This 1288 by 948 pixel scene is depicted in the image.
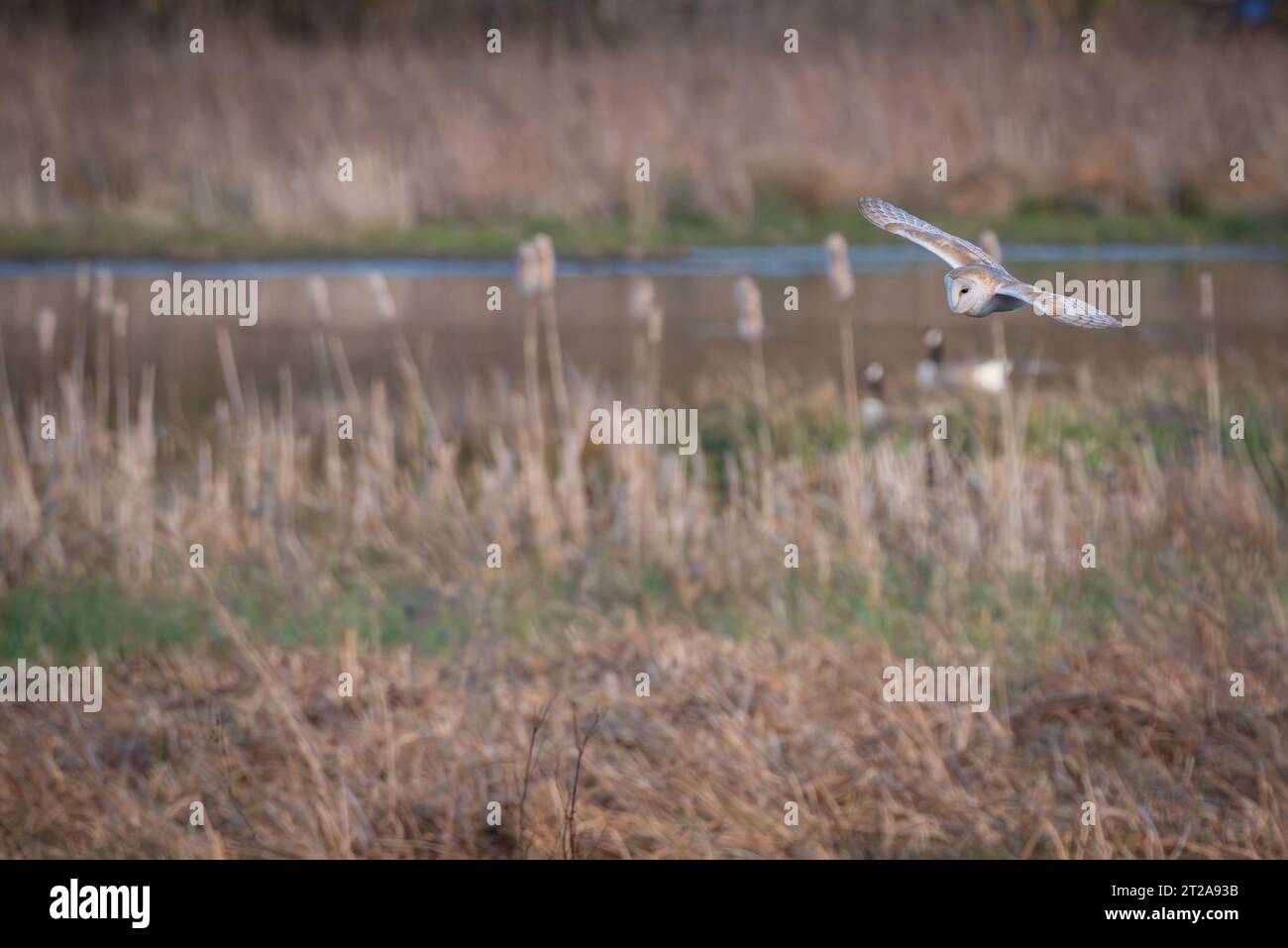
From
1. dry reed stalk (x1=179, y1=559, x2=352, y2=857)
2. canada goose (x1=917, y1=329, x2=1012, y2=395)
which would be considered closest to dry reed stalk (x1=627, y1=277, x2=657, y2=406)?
canada goose (x1=917, y1=329, x2=1012, y2=395)

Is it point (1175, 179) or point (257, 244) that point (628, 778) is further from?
point (1175, 179)

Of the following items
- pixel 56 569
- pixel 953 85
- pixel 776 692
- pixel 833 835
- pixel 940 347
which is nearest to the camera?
pixel 833 835

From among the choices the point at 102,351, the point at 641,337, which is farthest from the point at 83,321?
the point at 641,337

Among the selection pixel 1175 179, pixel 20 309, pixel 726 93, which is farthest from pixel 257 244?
pixel 1175 179

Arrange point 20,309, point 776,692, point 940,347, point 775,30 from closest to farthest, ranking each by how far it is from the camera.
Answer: point 776,692 → point 940,347 → point 20,309 → point 775,30

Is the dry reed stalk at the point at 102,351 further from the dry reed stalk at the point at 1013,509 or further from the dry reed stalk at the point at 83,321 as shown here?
the dry reed stalk at the point at 1013,509

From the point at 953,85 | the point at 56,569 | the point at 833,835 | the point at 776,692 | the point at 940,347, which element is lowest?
the point at 833,835

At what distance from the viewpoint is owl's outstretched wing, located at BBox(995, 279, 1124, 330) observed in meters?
2.88

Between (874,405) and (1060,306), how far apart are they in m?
5.21

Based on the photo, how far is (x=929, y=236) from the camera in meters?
3.41

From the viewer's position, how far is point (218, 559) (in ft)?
21.3

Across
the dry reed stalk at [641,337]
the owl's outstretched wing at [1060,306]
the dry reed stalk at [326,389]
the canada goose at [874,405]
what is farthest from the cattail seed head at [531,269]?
the owl's outstretched wing at [1060,306]

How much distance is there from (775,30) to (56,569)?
12.0 metres

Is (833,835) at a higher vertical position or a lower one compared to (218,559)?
lower
